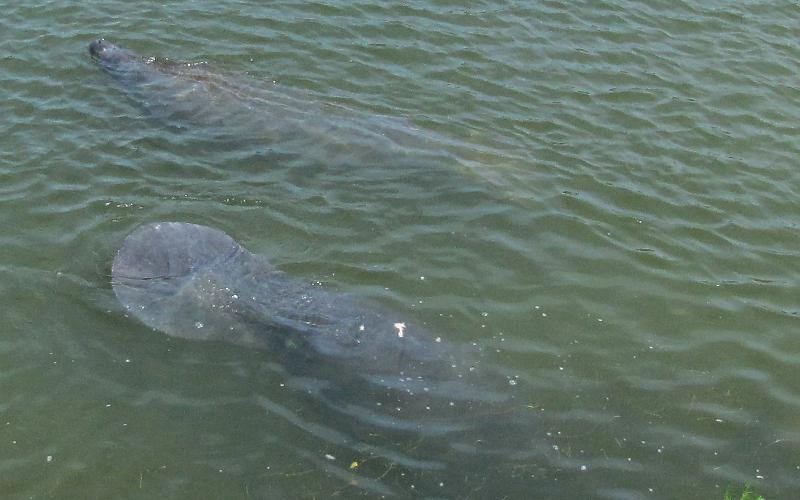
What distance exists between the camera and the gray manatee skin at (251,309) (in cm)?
688

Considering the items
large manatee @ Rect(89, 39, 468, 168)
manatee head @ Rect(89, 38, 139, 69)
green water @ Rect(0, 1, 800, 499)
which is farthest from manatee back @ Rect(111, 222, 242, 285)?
manatee head @ Rect(89, 38, 139, 69)

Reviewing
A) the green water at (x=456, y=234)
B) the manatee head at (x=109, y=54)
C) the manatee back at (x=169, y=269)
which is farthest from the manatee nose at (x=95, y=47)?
the manatee back at (x=169, y=269)

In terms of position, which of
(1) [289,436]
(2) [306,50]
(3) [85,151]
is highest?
(2) [306,50]

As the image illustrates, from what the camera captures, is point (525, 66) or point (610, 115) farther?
point (525, 66)

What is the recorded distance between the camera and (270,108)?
398 inches

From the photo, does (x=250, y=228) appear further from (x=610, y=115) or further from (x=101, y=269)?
(x=610, y=115)

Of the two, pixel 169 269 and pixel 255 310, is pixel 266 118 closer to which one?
pixel 169 269

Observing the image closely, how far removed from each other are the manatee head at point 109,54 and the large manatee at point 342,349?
3679mm

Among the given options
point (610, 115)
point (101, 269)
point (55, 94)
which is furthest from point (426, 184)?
point (55, 94)

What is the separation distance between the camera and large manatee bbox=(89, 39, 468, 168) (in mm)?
9461

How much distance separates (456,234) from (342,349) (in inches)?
80.8

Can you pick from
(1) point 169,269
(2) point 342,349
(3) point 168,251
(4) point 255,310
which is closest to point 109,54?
(3) point 168,251

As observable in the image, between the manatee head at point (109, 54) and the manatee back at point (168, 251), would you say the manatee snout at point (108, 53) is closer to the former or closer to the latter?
the manatee head at point (109, 54)

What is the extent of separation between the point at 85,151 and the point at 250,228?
216cm
